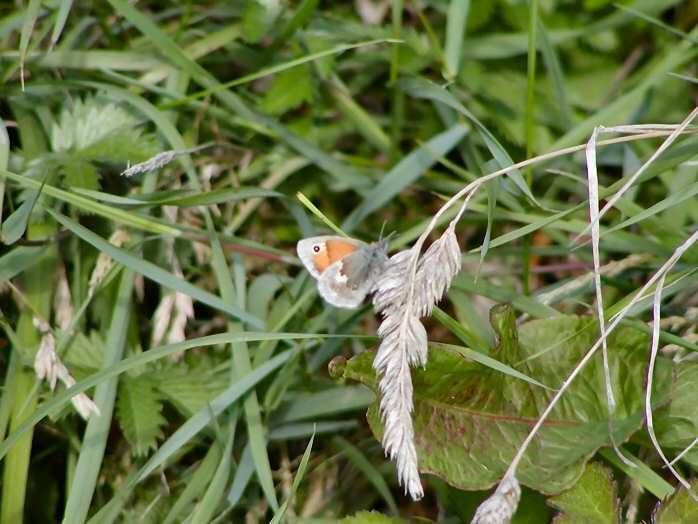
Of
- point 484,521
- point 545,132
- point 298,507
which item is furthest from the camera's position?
point 545,132

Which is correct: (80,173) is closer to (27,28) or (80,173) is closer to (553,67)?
(27,28)

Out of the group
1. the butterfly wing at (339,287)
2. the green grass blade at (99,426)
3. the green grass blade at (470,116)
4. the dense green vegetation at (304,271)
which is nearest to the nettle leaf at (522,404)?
the dense green vegetation at (304,271)

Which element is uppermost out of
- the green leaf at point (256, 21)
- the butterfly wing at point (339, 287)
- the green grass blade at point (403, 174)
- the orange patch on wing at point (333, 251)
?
the green leaf at point (256, 21)

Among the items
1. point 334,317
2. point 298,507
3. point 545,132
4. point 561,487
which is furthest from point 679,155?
point 298,507

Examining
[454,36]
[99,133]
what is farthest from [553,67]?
[99,133]

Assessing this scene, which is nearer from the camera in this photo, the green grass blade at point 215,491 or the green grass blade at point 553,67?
the green grass blade at point 215,491

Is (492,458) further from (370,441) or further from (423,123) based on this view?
(423,123)

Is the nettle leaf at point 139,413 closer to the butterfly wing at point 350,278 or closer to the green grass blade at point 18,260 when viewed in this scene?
the green grass blade at point 18,260

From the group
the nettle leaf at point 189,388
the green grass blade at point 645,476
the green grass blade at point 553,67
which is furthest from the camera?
the green grass blade at point 553,67
